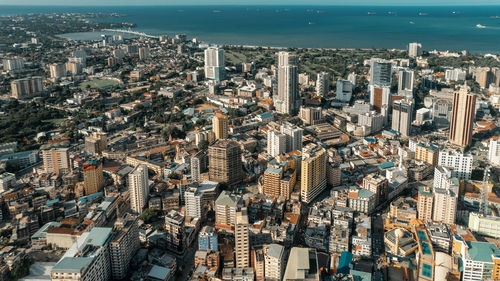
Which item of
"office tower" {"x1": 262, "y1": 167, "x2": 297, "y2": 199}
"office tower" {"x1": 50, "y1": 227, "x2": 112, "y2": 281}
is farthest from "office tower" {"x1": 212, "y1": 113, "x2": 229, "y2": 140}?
"office tower" {"x1": 50, "y1": 227, "x2": 112, "y2": 281}

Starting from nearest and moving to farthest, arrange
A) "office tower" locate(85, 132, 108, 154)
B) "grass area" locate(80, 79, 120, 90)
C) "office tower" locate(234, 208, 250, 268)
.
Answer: "office tower" locate(234, 208, 250, 268) → "office tower" locate(85, 132, 108, 154) → "grass area" locate(80, 79, 120, 90)

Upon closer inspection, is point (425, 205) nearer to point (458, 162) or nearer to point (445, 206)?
point (445, 206)

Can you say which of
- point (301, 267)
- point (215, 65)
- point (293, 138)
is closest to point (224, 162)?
point (293, 138)

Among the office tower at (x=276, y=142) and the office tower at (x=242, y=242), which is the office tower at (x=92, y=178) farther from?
the office tower at (x=276, y=142)

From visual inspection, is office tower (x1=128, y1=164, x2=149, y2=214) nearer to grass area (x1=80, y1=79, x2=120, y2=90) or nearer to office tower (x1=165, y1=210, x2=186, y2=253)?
office tower (x1=165, y1=210, x2=186, y2=253)

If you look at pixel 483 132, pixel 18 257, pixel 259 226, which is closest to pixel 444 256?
pixel 259 226
